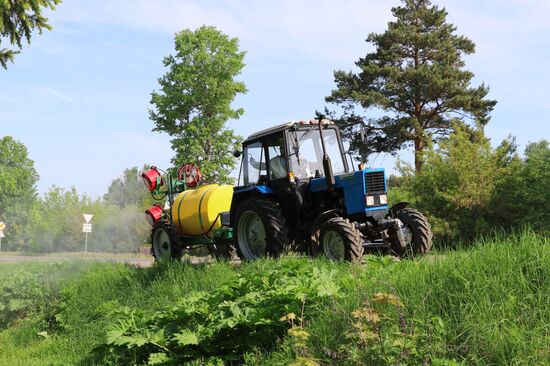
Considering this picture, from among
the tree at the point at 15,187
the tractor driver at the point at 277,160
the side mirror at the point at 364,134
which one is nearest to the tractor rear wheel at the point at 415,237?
the side mirror at the point at 364,134

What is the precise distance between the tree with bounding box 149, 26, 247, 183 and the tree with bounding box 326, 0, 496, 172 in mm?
6431

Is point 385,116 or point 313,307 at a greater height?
point 385,116

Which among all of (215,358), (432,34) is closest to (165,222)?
(215,358)

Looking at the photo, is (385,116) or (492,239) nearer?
(492,239)

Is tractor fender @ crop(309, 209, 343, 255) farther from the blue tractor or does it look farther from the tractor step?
the tractor step

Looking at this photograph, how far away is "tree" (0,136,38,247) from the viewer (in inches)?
2702

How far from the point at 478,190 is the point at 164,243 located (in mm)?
11931

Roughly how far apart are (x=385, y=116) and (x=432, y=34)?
488 centimetres

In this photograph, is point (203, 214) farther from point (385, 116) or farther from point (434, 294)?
point (385, 116)

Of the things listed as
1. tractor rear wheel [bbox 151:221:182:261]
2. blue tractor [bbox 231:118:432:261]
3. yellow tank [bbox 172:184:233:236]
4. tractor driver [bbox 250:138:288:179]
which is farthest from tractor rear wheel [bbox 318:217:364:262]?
tractor rear wheel [bbox 151:221:182:261]

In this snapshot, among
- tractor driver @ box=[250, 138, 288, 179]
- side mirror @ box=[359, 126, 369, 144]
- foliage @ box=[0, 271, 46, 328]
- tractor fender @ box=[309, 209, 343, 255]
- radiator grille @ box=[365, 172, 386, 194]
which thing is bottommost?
foliage @ box=[0, 271, 46, 328]

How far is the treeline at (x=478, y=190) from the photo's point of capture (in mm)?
19156

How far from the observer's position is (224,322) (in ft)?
16.6

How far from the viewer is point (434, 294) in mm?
4516
